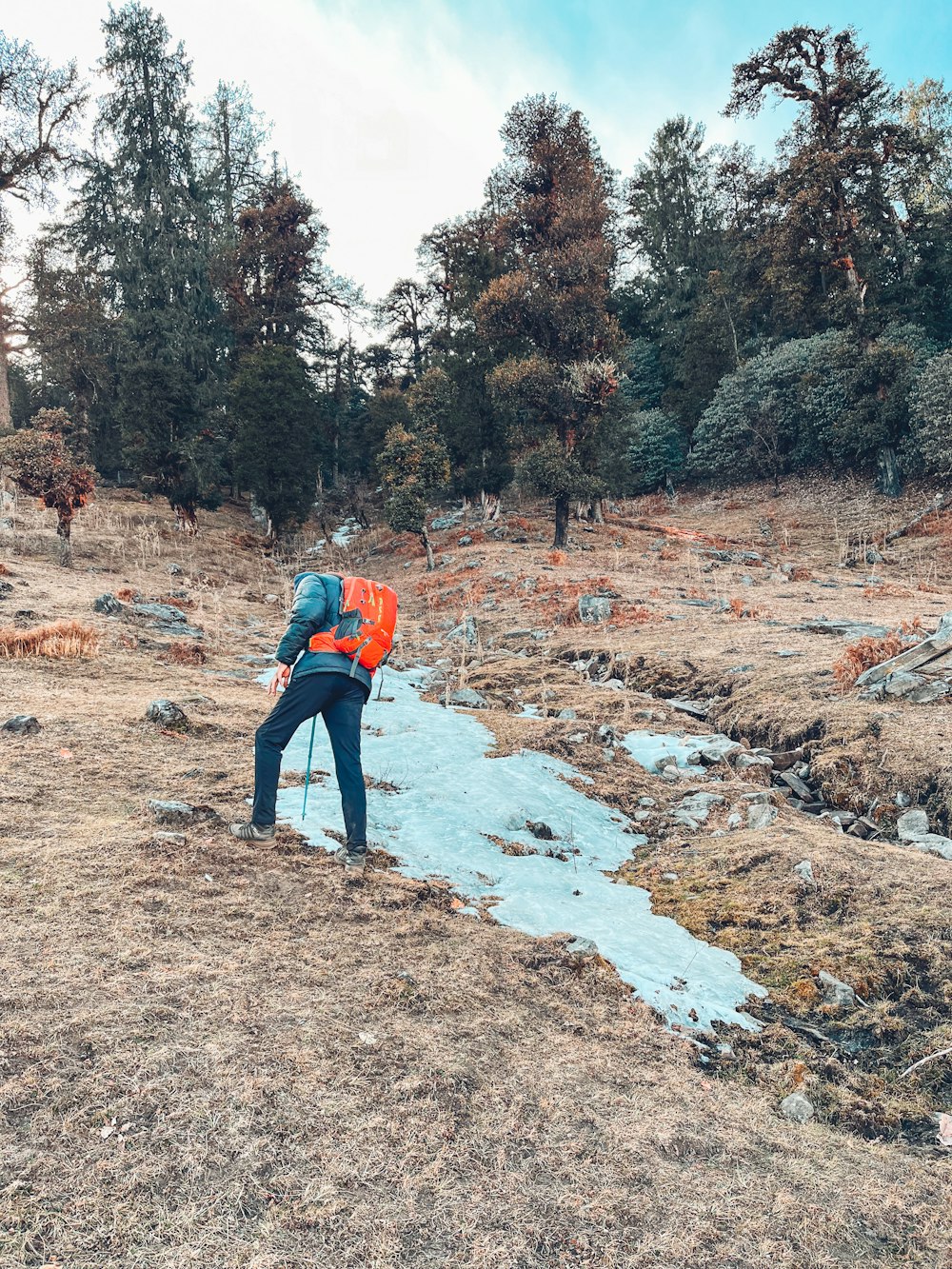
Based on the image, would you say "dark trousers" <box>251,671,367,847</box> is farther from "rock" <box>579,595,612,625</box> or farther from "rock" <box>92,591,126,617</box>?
"rock" <box>579,595,612,625</box>

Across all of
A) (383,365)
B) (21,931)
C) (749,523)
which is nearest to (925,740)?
(21,931)

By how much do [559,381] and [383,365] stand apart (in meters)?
24.8

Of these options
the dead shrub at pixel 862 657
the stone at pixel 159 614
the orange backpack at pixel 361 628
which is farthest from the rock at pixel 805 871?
the stone at pixel 159 614

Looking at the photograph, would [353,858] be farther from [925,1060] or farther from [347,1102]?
Answer: [925,1060]

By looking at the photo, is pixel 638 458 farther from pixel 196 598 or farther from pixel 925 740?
pixel 925 740

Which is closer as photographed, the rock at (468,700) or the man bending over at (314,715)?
the man bending over at (314,715)

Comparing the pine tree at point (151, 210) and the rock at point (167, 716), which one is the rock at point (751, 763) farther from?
the pine tree at point (151, 210)

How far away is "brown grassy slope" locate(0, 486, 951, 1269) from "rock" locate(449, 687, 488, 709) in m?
5.10

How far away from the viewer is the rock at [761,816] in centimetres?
578

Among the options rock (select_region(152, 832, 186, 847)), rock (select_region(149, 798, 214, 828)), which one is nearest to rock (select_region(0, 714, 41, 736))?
rock (select_region(149, 798, 214, 828))

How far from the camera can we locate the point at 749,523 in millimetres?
29047

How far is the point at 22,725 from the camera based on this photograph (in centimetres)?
612

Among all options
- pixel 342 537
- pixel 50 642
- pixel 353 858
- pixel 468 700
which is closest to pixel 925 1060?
pixel 353 858

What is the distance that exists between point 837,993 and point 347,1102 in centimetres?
273
